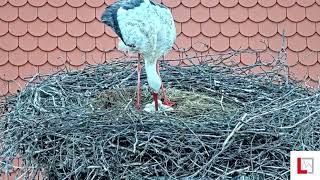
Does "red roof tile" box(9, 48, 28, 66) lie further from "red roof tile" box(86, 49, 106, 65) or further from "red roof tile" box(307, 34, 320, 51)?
"red roof tile" box(307, 34, 320, 51)

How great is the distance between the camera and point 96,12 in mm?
5496

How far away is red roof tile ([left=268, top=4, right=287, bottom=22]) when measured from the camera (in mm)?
5562

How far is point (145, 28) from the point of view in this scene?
3436 mm

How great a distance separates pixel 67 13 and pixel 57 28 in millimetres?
125

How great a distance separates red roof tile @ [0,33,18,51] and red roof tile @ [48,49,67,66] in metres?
0.25

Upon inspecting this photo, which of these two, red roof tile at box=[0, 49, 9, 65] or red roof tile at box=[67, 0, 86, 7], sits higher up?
red roof tile at box=[67, 0, 86, 7]

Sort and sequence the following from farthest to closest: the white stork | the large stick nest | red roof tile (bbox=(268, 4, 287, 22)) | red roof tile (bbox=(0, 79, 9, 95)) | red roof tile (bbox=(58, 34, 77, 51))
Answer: red roof tile (bbox=(268, 4, 287, 22)) → red roof tile (bbox=(58, 34, 77, 51)) → red roof tile (bbox=(0, 79, 9, 95)) → the white stork → the large stick nest

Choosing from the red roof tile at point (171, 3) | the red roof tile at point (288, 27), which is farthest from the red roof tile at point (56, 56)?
the red roof tile at point (288, 27)

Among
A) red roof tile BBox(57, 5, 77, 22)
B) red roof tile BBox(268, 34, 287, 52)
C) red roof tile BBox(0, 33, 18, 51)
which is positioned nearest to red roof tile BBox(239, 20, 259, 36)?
red roof tile BBox(268, 34, 287, 52)

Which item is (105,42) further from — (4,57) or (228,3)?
(228,3)

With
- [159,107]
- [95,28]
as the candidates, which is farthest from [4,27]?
[159,107]

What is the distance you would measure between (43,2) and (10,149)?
2367mm

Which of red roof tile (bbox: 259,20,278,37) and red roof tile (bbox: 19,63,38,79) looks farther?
red roof tile (bbox: 259,20,278,37)

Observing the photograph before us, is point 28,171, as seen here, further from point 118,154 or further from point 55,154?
point 118,154
